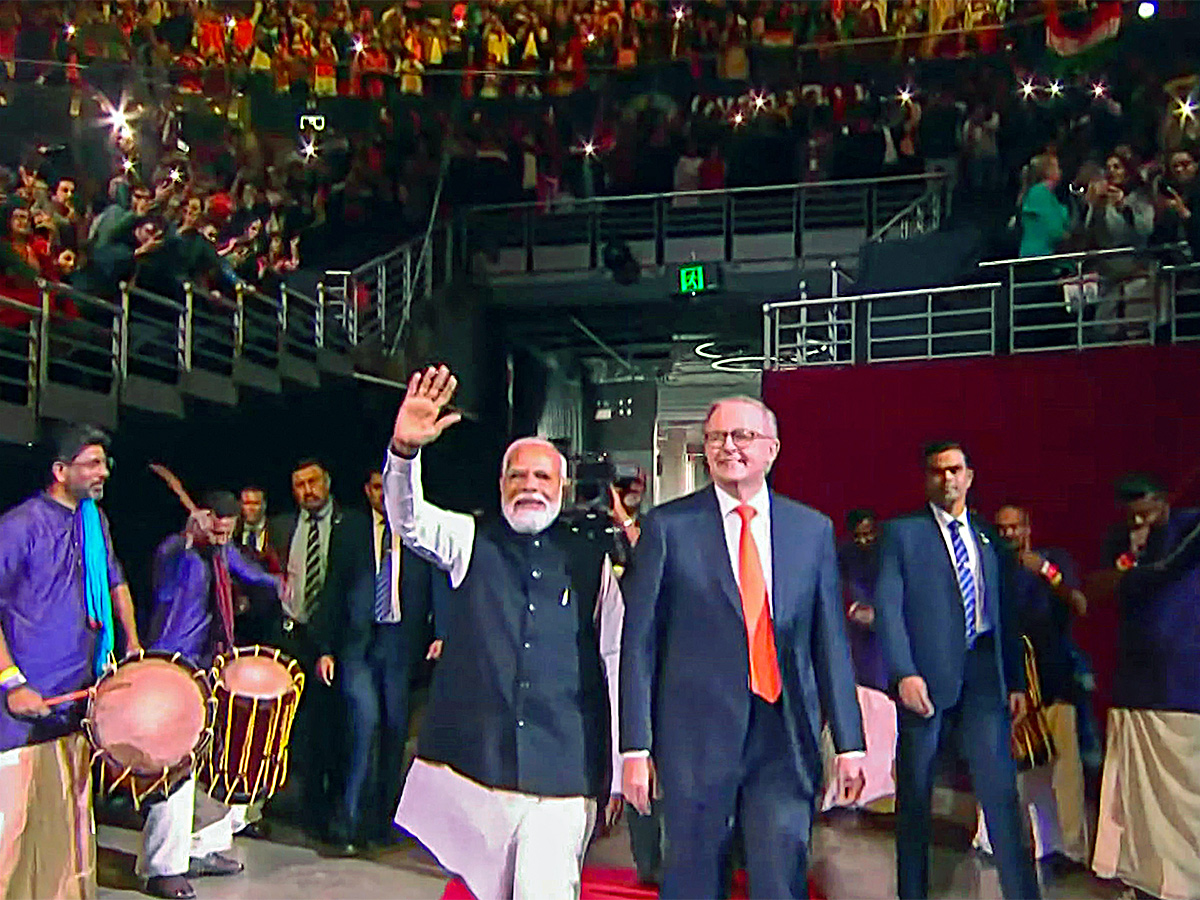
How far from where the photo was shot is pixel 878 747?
8.84ft

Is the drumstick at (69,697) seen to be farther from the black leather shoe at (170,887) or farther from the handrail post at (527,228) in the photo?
the handrail post at (527,228)

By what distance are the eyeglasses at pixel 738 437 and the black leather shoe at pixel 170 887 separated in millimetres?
1637

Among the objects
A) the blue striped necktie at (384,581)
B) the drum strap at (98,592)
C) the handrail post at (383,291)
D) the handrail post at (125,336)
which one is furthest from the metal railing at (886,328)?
the drum strap at (98,592)

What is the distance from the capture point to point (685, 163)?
2.87 metres

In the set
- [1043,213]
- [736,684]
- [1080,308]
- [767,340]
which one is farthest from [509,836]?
[1043,213]

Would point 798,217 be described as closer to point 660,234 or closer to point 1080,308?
point 660,234

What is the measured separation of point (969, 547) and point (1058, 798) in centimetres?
60

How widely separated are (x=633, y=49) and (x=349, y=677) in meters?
1.67

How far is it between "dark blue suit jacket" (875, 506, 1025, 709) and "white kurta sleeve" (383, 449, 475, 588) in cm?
95

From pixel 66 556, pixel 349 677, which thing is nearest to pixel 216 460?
pixel 66 556

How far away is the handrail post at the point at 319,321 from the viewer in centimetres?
292

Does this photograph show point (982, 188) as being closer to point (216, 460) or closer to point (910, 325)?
point (910, 325)

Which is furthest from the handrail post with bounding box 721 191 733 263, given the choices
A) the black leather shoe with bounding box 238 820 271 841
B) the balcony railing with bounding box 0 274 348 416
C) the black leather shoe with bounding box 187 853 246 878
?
the black leather shoe with bounding box 187 853 246 878

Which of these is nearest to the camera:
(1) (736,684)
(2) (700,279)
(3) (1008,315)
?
(1) (736,684)
